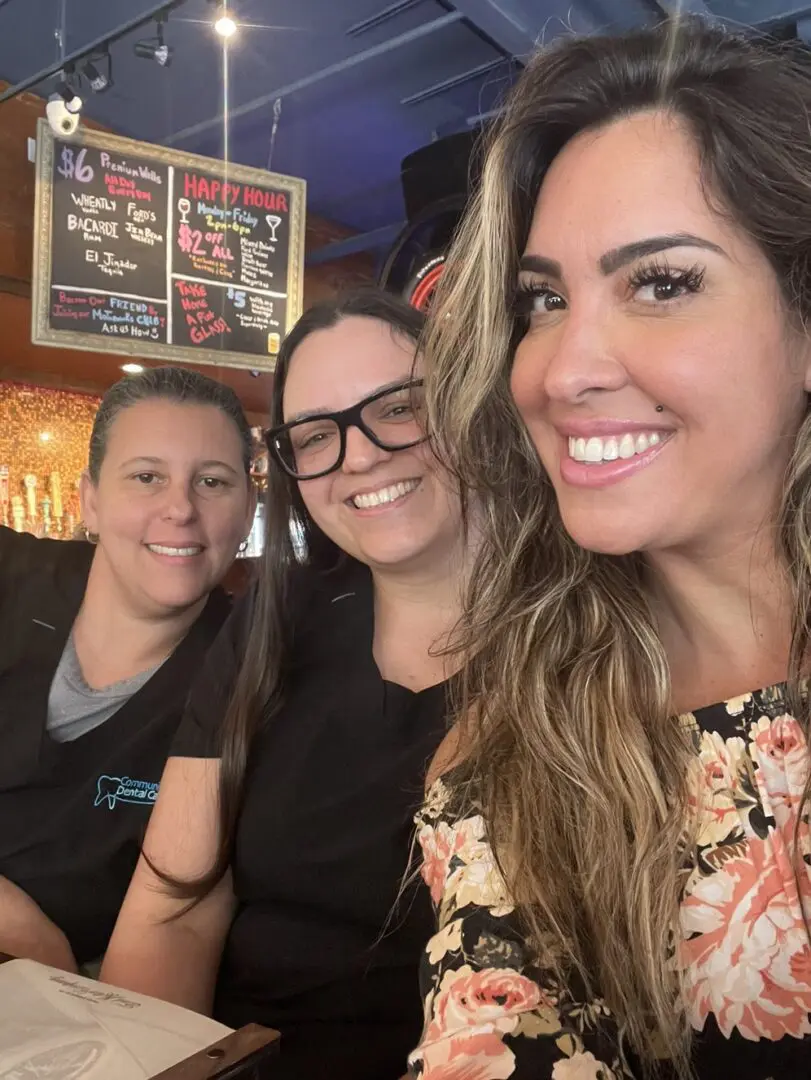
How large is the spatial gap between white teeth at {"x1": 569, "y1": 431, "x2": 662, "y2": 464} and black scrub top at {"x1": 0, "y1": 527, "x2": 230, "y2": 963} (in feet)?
3.70

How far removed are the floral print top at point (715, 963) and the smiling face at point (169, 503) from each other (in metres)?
1.13

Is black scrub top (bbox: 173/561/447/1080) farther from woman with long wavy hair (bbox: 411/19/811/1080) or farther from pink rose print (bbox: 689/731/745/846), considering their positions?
pink rose print (bbox: 689/731/745/846)

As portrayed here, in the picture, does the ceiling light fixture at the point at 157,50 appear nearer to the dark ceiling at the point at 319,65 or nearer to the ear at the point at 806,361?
the dark ceiling at the point at 319,65

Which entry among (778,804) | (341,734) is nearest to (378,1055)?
(341,734)

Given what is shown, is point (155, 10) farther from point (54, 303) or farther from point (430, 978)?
point (430, 978)

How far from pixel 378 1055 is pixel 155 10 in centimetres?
261

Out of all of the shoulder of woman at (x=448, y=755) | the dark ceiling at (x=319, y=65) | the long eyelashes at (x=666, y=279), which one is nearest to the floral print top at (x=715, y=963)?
the shoulder of woman at (x=448, y=755)

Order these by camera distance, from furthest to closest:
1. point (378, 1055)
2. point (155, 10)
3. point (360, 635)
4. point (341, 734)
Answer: point (155, 10), point (360, 635), point (341, 734), point (378, 1055)

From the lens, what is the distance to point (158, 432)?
199 cm

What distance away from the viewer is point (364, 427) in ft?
5.07

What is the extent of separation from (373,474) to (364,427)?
0.08 m

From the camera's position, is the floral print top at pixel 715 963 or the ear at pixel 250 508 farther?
the ear at pixel 250 508

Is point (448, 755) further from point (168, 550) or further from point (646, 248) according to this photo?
point (168, 550)

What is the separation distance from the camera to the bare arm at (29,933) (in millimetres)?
1593
